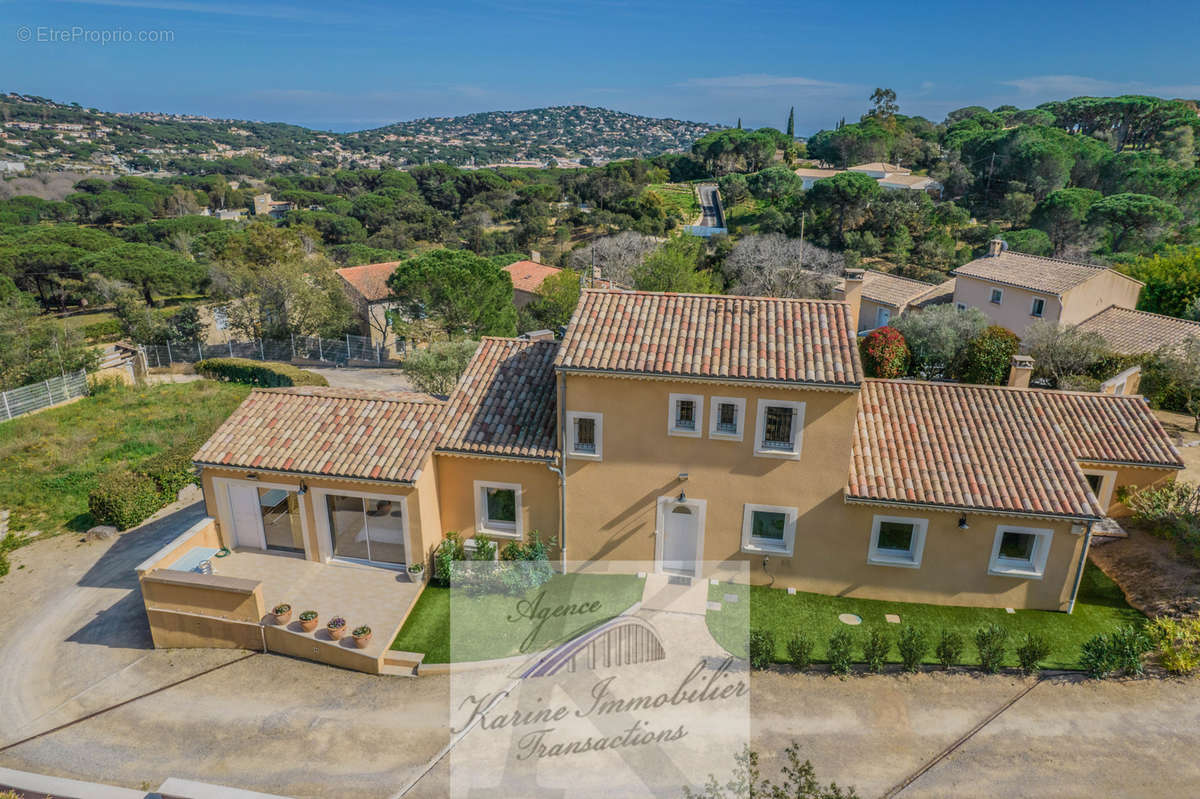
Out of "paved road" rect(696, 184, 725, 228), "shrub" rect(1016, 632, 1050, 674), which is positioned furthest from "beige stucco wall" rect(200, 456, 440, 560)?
"paved road" rect(696, 184, 725, 228)

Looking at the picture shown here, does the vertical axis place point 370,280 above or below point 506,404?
below

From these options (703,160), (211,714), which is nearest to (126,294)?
(211,714)

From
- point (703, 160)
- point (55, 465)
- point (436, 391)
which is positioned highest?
point (703, 160)

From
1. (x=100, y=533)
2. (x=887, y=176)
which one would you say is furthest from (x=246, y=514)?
(x=887, y=176)

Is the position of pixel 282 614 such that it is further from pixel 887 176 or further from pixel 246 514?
pixel 887 176

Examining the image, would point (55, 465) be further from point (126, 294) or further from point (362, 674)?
point (126, 294)

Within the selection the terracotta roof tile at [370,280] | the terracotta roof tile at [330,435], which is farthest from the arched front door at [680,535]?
the terracotta roof tile at [370,280]

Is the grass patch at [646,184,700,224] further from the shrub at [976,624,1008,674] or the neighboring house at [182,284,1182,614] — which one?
the shrub at [976,624,1008,674]
